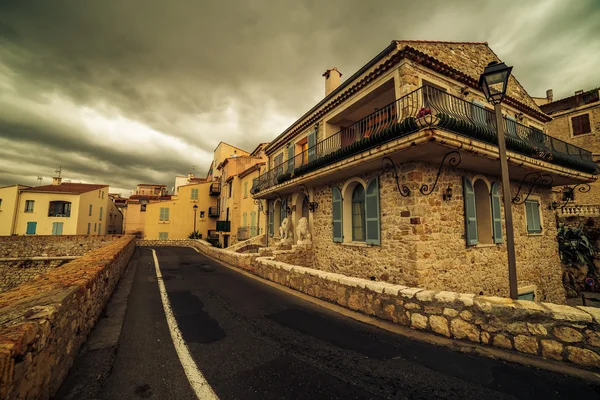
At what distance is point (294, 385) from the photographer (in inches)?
106

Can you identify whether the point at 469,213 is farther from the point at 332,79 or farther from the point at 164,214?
the point at 164,214

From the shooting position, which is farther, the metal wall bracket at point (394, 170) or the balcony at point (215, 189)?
the balcony at point (215, 189)

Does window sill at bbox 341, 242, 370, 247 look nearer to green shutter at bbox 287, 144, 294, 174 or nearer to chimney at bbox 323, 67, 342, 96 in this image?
green shutter at bbox 287, 144, 294, 174

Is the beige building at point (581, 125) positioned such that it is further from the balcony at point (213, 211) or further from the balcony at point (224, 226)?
the balcony at point (213, 211)

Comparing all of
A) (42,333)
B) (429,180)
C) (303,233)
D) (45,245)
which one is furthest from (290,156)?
(45,245)

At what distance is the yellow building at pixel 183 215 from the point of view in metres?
30.2

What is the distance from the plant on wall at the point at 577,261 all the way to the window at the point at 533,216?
4.58m

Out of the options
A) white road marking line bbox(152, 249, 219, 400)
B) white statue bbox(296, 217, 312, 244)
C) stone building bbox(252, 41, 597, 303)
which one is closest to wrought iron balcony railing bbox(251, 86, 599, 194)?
stone building bbox(252, 41, 597, 303)

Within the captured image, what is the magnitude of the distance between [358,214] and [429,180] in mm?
2911

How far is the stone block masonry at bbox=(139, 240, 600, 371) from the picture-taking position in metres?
2.96

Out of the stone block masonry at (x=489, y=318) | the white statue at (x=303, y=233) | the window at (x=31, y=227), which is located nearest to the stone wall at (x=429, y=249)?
the white statue at (x=303, y=233)

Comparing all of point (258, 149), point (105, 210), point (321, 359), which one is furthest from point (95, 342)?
point (105, 210)

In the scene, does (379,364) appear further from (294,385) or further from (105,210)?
(105,210)

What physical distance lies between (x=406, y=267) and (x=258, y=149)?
21359 millimetres
